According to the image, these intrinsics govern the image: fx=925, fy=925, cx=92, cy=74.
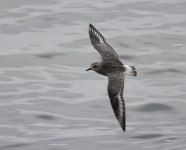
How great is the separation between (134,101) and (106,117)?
33.6 inches

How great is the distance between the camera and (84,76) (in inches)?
800

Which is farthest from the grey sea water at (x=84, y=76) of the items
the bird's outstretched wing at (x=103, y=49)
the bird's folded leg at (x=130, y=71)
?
the bird's folded leg at (x=130, y=71)

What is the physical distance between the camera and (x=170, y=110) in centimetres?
1902

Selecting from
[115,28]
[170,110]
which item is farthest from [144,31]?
[170,110]

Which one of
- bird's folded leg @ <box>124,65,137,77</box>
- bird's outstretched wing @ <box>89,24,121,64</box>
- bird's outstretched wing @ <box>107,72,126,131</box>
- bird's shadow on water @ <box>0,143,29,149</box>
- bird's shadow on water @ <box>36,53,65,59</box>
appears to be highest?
bird's folded leg @ <box>124,65,137,77</box>

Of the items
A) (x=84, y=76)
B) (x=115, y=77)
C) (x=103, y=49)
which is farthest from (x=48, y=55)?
(x=115, y=77)

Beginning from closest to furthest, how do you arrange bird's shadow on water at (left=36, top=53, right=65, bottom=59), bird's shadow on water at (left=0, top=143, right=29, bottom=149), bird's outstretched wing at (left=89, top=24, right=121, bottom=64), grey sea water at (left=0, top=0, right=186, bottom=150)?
bird's outstretched wing at (left=89, top=24, right=121, bottom=64) → bird's shadow on water at (left=0, top=143, right=29, bottom=149) → grey sea water at (left=0, top=0, right=186, bottom=150) → bird's shadow on water at (left=36, top=53, right=65, bottom=59)

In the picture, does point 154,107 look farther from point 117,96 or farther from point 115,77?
point 117,96

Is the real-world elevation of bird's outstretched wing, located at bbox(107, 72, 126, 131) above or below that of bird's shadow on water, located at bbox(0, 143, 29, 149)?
above

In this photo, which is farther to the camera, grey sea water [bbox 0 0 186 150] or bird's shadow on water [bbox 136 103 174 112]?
bird's shadow on water [bbox 136 103 174 112]

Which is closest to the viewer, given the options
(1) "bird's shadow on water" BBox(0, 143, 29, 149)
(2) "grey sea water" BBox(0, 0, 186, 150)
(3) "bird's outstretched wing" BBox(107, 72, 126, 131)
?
(3) "bird's outstretched wing" BBox(107, 72, 126, 131)

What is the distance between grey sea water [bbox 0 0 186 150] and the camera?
58.9ft

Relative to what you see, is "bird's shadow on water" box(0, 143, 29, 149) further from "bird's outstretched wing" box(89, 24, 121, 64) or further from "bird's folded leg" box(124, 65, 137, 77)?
"bird's folded leg" box(124, 65, 137, 77)

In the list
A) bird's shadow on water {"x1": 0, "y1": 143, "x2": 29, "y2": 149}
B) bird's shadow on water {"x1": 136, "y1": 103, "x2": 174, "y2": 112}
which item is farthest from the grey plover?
bird's shadow on water {"x1": 136, "y1": 103, "x2": 174, "y2": 112}
